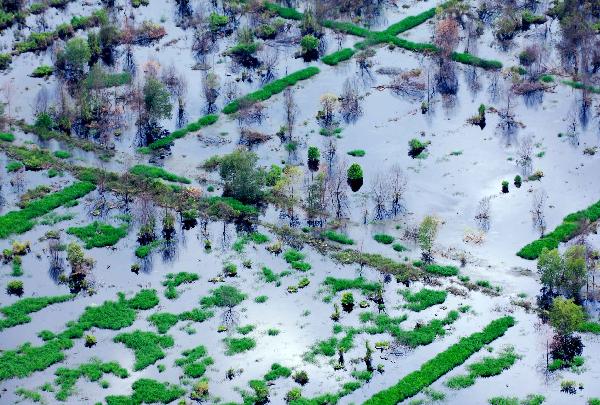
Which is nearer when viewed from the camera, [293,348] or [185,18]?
[293,348]

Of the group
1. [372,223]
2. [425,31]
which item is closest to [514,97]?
[425,31]

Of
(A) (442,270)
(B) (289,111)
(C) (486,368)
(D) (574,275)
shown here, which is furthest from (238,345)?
(B) (289,111)

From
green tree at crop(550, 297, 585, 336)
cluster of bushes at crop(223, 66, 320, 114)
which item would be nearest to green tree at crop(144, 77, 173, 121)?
cluster of bushes at crop(223, 66, 320, 114)

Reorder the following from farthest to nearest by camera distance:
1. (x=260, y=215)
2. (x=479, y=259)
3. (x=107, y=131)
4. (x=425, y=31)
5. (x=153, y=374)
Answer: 1. (x=425, y=31)
2. (x=107, y=131)
3. (x=260, y=215)
4. (x=479, y=259)
5. (x=153, y=374)

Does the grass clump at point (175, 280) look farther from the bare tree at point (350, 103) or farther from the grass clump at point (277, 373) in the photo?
the bare tree at point (350, 103)

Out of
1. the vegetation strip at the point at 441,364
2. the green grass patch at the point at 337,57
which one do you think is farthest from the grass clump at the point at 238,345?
the green grass patch at the point at 337,57

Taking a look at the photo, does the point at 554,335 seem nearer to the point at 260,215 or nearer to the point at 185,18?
the point at 260,215

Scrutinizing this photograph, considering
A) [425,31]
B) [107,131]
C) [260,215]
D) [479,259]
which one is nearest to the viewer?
[479,259]
